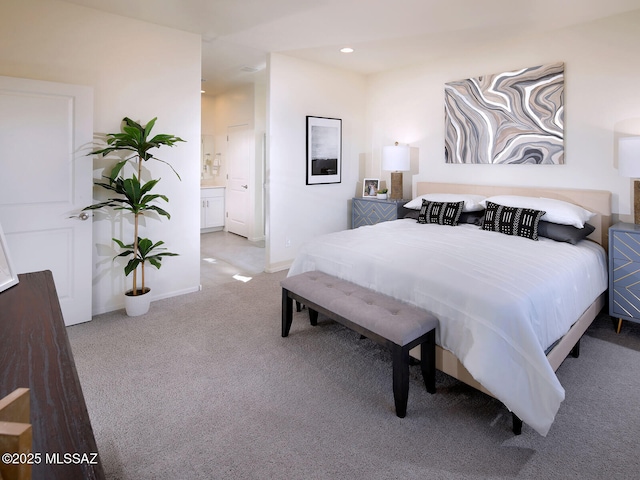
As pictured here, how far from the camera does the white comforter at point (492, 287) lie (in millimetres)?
1899

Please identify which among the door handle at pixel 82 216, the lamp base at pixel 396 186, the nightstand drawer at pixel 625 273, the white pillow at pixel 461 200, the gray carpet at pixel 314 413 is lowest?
the gray carpet at pixel 314 413

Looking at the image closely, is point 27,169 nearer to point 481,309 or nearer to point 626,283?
point 481,309

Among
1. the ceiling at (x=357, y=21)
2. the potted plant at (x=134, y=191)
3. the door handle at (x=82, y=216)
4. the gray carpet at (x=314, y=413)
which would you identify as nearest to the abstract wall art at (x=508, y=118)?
the ceiling at (x=357, y=21)

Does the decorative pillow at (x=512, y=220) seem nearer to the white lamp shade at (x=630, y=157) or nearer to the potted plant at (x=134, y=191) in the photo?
the white lamp shade at (x=630, y=157)

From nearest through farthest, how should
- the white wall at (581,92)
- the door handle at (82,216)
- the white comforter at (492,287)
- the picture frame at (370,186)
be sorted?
the white comforter at (492,287) < the door handle at (82,216) < the white wall at (581,92) < the picture frame at (370,186)

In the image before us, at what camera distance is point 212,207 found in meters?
7.36

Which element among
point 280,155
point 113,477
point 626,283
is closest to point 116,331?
point 113,477

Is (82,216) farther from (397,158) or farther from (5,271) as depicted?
(397,158)

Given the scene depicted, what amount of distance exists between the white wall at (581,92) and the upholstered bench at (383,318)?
256 centimetres

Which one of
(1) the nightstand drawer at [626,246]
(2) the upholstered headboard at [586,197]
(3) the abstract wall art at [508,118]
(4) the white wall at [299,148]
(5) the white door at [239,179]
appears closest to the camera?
(1) the nightstand drawer at [626,246]

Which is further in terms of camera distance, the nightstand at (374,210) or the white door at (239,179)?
the white door at (239,179)

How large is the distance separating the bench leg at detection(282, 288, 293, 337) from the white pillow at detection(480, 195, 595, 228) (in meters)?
2.28

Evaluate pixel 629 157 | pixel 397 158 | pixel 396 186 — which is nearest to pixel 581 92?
pixel 629 157

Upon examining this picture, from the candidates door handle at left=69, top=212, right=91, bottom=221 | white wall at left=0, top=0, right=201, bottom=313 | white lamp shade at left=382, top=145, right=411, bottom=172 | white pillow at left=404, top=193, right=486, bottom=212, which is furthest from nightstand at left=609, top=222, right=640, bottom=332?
door handle at left=69, top=212, right=91, bottom=221
